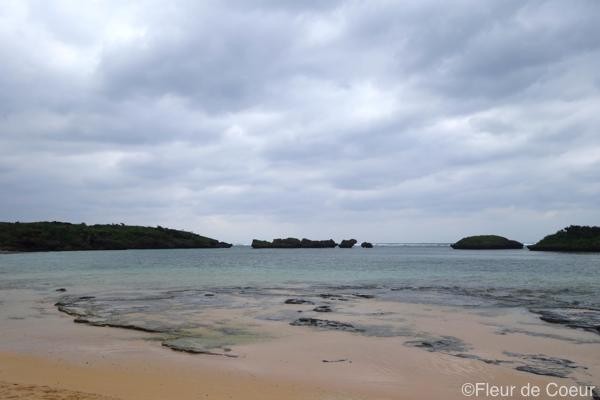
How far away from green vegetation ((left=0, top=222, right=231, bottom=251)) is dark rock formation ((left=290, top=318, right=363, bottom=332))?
126m

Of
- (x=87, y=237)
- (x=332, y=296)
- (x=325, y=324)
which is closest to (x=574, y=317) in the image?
(x=325, y=324)

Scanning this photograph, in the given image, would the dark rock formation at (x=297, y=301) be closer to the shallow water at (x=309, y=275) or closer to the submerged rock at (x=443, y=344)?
the submerged rock at (x=443, y=344)

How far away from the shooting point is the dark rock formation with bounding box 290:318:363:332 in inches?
647

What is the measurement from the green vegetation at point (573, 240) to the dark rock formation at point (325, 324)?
11489 centimetres

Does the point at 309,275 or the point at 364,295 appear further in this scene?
the point at 309,275

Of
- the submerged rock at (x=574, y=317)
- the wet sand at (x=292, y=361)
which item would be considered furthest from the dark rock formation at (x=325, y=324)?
the submerged rock at (x=574, y=317)

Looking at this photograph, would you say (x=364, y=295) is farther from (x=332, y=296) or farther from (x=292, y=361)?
(x=292, y=361)

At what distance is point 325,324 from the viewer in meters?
17.1

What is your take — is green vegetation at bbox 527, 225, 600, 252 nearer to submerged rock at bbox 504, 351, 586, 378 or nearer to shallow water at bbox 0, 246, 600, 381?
shallow water at bbox 0, 246, 600, 381

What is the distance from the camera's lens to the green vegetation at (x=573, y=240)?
112 meters

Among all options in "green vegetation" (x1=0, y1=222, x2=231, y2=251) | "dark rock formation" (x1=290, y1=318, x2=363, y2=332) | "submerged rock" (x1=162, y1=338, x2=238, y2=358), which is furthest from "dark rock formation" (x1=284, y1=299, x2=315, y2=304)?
"green vegetation" (x1=0, y1=222, x2=231, y2=251)

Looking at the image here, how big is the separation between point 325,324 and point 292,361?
543 centimetres

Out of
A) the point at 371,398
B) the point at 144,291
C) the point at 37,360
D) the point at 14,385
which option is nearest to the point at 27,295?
the point at 144,291

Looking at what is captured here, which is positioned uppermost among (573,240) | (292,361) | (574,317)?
(573,240)
